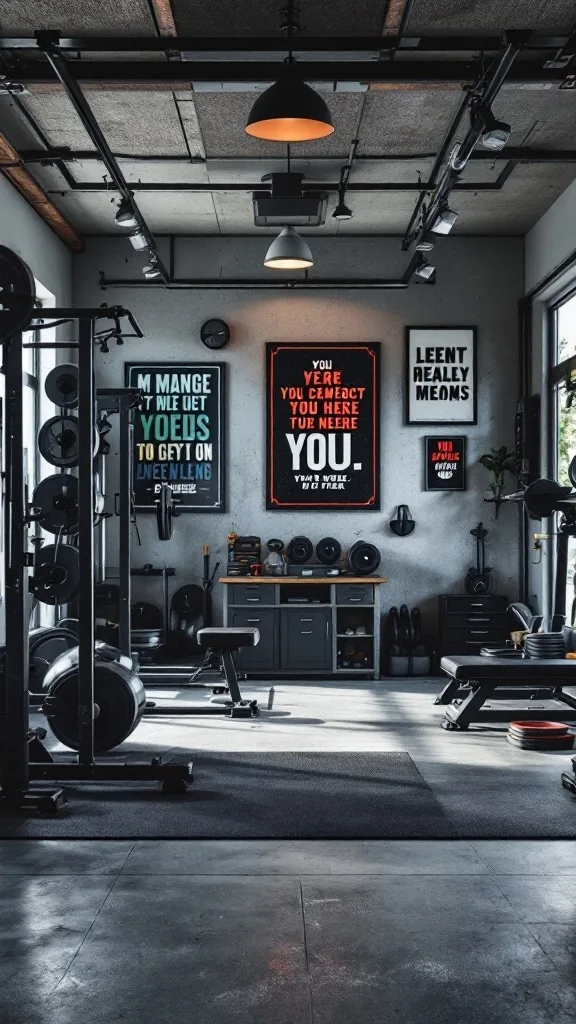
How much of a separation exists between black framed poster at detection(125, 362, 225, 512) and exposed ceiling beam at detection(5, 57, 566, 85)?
3.95m

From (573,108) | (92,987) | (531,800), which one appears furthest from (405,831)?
(573,108)

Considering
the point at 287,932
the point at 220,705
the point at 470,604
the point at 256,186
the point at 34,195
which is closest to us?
the point at 287,932

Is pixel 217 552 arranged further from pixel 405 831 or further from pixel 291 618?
pixel 405 831

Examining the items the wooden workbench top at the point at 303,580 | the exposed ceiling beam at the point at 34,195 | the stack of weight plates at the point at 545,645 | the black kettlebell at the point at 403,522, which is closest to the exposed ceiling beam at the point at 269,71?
the exposed ceiling beam at the point at 34,195

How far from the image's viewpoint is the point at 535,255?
29.3 ft

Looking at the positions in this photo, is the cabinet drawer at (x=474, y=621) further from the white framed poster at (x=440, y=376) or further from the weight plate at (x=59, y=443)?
the weight plate at (x=59, y=443)

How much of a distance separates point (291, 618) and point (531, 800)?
4.39 metres

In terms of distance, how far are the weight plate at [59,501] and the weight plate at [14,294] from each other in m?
1.57

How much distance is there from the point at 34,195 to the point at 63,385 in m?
2.26

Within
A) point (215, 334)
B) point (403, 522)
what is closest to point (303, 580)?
point (403, 522)

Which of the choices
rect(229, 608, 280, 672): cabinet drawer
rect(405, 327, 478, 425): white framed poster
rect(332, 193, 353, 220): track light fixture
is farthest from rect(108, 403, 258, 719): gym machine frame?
rect(405, 327, 478, 425): white framed poster

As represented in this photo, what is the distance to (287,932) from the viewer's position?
Answer: 9.52ft

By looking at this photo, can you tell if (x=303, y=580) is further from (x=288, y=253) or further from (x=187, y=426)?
(x=288, y=253)

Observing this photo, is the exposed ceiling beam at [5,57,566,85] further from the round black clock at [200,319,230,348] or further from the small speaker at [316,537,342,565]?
Answer: the small speaker at [316,537,342,565]
